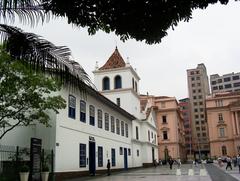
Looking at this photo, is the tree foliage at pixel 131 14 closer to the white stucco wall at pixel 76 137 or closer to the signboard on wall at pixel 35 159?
the signboard on wall at pixel 35 159

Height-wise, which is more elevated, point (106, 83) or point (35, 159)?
point (106, 83)

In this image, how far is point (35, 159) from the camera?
18.3m

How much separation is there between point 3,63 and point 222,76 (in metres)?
130

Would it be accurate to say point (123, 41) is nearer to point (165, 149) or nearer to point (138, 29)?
point (138, 29)

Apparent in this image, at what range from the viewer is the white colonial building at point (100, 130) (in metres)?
22.9

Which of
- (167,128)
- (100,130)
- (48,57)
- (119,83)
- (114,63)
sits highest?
(114,63)

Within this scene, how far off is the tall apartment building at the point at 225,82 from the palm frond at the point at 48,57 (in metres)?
131

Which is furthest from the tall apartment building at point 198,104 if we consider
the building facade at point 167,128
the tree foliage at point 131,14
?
the tree foliage at point 131,14

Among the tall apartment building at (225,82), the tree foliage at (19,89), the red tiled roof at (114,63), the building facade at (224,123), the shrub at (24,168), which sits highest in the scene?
the tall apartment building at (225,82)

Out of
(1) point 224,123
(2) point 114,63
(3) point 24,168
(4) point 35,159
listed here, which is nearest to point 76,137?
(4) point 35,159

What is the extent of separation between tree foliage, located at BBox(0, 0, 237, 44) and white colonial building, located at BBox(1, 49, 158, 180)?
2334mm

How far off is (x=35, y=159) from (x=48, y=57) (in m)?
13.2

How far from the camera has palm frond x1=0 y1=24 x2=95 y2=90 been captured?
614cm

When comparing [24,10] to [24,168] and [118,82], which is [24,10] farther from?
[118,82]
